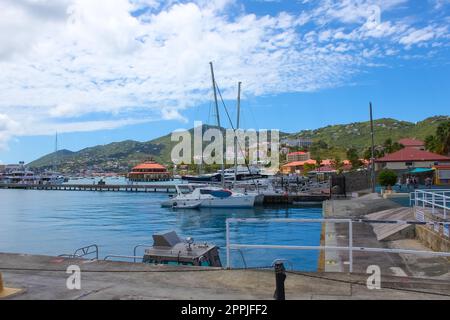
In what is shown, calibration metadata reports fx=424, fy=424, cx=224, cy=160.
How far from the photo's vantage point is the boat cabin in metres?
12.0

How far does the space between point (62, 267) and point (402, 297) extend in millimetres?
7697

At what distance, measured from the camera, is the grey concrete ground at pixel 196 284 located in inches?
305

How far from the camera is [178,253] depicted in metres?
12.2

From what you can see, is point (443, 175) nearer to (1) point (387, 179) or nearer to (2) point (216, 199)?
(1) point (387, 179)

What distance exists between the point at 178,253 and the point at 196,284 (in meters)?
3.72

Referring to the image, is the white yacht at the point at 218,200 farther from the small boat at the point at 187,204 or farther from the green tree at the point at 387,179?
the green tree at the point at 387,179

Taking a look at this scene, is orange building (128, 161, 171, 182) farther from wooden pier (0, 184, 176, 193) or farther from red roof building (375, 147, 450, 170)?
red roof building (375, 147, 450, 170)

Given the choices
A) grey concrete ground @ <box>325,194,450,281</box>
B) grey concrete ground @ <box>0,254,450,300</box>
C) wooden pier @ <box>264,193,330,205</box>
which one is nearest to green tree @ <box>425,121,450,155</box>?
wooden pier @ <box>264,193,330,205</box>

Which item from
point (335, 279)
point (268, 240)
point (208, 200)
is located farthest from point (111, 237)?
point (335, 279)

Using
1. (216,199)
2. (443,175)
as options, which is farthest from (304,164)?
(443,175)

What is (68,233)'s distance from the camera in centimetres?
3969

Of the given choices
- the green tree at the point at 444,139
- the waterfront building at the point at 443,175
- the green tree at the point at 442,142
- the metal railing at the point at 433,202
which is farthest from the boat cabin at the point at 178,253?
the green tree at the point at 442,142

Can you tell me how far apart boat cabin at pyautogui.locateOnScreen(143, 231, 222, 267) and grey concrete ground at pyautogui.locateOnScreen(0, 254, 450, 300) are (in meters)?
1.90
